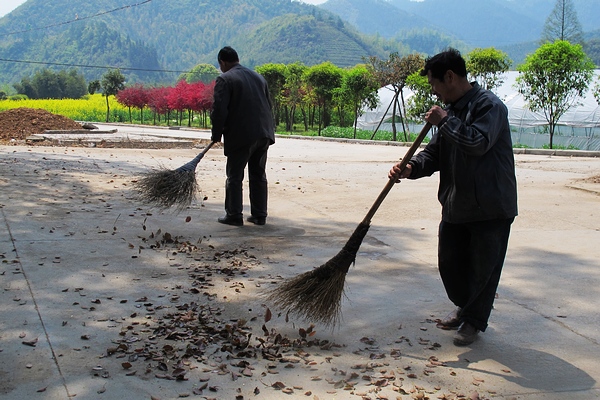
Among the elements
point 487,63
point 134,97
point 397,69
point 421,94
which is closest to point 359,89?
point 397,69

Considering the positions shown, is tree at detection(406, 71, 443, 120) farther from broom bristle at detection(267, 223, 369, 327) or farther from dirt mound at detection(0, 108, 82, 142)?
broom bristle at detection(267, 223, 369, 327)

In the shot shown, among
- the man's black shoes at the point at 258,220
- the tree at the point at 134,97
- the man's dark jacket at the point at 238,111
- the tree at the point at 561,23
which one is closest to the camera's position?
the man's dark jacket at the point at 238,111

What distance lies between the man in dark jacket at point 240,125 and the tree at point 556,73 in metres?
19.9

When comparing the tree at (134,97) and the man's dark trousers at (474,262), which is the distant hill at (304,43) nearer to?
the tree at (134,97)

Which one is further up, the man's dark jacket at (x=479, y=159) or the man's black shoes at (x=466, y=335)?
the man's dark jacket at (x=479, y=159)

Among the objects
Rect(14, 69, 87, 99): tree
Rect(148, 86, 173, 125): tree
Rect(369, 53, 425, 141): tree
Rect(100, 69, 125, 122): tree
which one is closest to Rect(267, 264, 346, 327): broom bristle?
Rect(369, 53, 425, 141): tree

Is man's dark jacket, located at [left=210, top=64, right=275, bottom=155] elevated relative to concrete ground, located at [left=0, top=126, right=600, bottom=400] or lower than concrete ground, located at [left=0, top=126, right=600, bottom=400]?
elevated

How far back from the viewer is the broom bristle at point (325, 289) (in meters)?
4.08

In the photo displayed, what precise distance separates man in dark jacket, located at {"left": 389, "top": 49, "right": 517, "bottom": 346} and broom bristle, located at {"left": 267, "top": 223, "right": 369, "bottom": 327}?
0.55 meters

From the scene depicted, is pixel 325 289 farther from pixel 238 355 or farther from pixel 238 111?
pixel 238 111

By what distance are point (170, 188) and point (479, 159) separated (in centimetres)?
441

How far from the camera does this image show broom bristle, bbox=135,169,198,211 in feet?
24.2

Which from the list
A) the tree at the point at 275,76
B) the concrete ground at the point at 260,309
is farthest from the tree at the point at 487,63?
the concrete ground at the point at 260,309

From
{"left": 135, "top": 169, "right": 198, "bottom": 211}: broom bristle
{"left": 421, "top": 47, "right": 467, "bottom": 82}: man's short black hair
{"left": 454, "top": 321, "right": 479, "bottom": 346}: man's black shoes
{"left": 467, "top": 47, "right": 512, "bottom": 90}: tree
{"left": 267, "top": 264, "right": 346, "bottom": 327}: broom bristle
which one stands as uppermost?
{"left": 467, "top": 47, "right": 512, "bottom": 90}: tree
